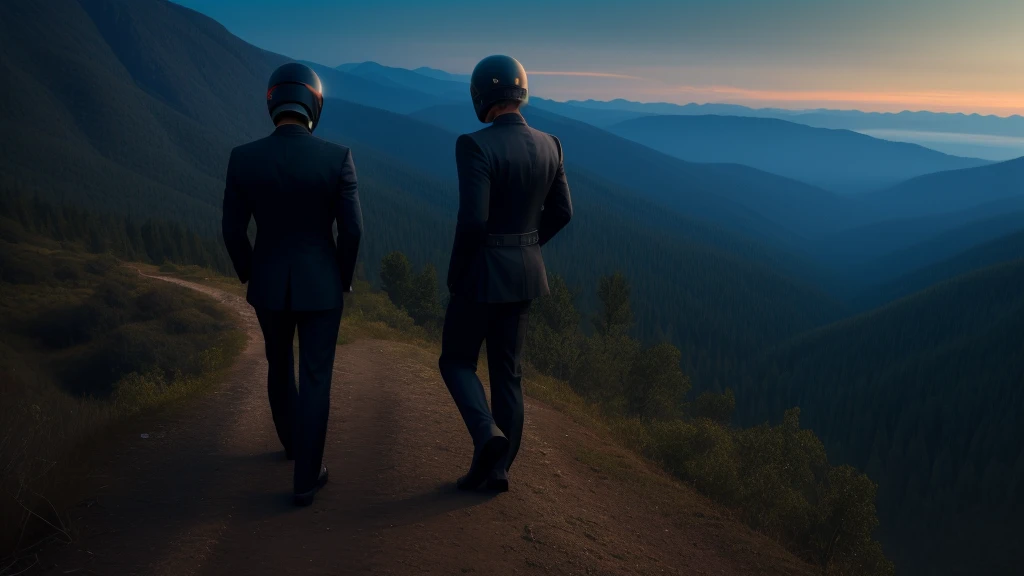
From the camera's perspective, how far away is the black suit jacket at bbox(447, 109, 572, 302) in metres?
5.81

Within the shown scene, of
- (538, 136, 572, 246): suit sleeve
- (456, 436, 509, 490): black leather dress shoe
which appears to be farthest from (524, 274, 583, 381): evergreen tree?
(538, 136, 572, 246): suit sleeve

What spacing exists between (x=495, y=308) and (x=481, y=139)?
1.70 meters

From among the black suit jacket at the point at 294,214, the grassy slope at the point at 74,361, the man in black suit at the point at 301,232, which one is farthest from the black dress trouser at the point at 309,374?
the grassy slope at the point at 74,361

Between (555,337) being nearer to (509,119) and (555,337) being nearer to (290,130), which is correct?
(509,119)

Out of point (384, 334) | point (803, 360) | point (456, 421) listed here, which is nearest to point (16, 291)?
point (384, 334)

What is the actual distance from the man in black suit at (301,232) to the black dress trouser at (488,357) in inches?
48.1

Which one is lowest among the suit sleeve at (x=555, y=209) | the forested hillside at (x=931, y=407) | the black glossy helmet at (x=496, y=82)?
the forested hillside at (x=931, y=407)

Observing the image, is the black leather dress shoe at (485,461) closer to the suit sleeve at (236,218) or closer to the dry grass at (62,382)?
the suit sleeve at (236,218)

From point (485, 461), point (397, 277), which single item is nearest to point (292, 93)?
point (485, 461)

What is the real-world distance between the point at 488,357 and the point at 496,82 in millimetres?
2817

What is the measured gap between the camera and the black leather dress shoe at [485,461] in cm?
598

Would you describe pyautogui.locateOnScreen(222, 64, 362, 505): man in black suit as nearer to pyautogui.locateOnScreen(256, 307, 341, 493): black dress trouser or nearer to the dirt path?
pyautogui.locateOnScreen(256, 307, 341, 493): black dress trouser

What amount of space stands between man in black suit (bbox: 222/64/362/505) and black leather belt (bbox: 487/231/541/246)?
131 cm

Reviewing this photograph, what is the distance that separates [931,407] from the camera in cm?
11762
